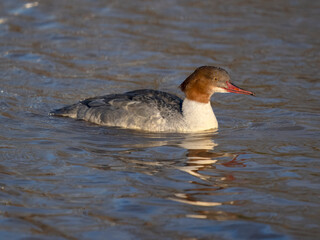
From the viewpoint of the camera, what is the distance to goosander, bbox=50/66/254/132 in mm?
9188

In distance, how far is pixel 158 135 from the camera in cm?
905

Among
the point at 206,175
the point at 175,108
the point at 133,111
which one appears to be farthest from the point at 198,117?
the point at 206,175

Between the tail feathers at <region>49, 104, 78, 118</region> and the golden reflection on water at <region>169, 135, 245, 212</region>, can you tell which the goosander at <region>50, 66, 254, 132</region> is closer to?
the golden reflection on water at <region>169, 135, 245, 212</region>

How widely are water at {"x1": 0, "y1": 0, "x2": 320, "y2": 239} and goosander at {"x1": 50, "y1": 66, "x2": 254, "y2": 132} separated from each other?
0.72ft

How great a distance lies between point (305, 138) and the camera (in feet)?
28.7

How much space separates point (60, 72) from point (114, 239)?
679cm

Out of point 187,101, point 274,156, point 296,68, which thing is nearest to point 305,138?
point 274,156

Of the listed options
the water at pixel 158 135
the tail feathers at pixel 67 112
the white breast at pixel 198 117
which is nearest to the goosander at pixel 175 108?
the white breast at pixel 198 117

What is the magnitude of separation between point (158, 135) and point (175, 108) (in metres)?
0.56

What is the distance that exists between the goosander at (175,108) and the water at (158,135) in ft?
0.72

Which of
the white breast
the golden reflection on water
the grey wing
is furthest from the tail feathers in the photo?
the golden reflection on water

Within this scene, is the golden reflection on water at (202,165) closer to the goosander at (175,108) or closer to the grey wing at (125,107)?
the goosander at (175,108)

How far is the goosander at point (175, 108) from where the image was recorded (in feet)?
30.1

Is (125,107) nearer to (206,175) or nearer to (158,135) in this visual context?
(158,135)
